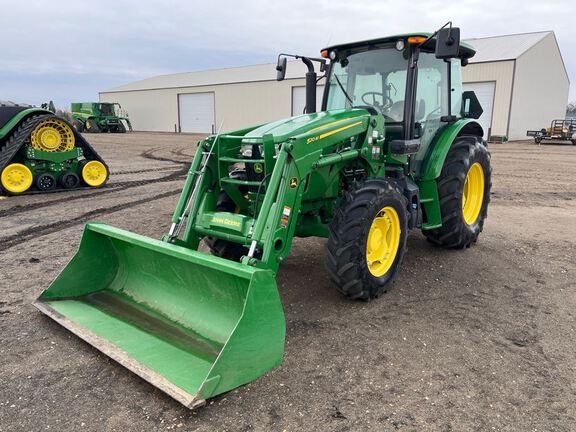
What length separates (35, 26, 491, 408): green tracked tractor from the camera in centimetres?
286

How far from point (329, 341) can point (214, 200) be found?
5.07 feet

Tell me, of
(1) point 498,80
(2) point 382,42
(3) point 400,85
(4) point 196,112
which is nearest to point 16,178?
(2) point 382,42

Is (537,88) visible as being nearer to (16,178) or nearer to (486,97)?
(486,97)

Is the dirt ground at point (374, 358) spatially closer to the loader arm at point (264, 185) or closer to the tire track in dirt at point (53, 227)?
the tire track in dirt at point (53, 227)

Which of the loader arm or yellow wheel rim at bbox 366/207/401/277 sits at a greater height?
the loader arm

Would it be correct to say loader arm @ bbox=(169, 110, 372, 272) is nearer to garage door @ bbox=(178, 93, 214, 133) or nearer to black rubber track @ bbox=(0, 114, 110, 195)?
black rubber track @ bbox=(0, 114, 110, 195)

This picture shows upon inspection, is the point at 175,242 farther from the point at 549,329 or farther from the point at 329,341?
the point at 549,329

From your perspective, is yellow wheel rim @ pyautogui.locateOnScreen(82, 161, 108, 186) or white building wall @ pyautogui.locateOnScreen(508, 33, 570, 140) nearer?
yellow wheel rim @ pyautogui.locateOnScreen(82, 161, 108, 186)

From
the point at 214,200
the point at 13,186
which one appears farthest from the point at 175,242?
the point at 13,186

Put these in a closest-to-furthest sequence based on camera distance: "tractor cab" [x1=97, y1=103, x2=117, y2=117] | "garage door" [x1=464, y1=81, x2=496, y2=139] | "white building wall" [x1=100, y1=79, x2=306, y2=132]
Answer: "garage door" [x1=464, y1=81, x2=496, y2=139] < "white building wall" [x1=100, y1=79, x2=306, y2=132] < "tractor cab" [x1=97, y1=103, x2=117, y2=117]

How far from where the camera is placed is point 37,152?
9.12 metres

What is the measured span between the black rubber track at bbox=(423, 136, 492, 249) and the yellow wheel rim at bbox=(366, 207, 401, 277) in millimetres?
1199

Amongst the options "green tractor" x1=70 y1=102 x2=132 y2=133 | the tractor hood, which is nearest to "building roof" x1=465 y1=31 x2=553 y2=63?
the tractor hood

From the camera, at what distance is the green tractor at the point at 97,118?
3572 cm
